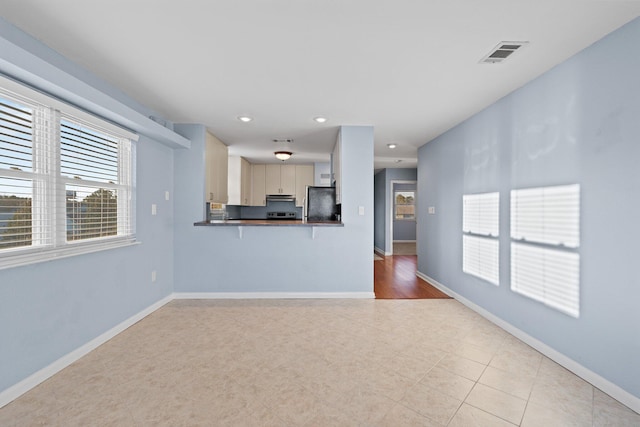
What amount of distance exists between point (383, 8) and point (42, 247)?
284 cm

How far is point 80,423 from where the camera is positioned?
5.52ft

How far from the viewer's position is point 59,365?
7.31ft

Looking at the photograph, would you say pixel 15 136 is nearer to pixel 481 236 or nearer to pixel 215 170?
pixel 215 170

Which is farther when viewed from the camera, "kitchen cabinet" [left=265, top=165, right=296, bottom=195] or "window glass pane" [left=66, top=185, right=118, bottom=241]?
"kitchen cabinet" [left=265, top=165, right=296, bottom=195]

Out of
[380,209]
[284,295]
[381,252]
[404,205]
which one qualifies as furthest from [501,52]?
[404,205]

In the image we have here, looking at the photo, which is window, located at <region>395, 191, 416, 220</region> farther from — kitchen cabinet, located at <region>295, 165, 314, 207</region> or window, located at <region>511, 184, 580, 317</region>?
window, located at <region>511, 184, 580, 317</region>

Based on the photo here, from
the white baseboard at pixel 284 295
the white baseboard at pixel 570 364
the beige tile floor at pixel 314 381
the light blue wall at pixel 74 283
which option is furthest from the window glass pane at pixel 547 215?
the light blue wall at pixel 74 283

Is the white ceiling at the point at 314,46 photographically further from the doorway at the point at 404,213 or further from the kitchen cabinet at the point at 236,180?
the doorway at the point at 404,213

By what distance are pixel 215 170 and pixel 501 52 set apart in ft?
12.7

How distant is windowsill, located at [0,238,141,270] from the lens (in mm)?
1859

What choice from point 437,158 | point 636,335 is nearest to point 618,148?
point 636,335

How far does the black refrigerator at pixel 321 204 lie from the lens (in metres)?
4.61

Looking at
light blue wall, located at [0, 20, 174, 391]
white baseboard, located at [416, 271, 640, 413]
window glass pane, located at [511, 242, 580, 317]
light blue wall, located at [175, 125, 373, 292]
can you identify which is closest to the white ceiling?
light blue wall, located at [0, 20, 174, 391]

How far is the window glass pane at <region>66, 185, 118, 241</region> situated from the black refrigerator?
101 inches
